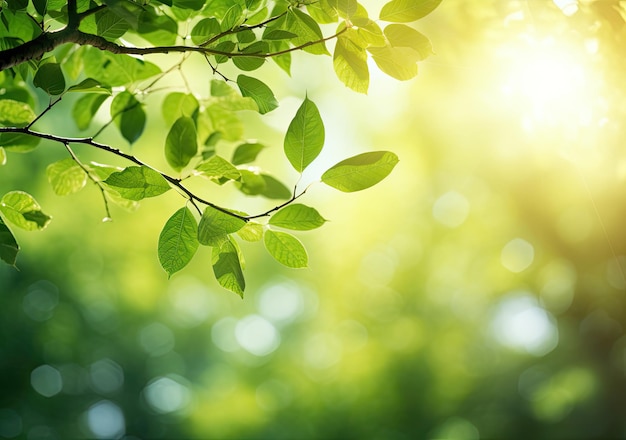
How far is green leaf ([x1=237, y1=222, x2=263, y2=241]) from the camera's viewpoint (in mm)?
566

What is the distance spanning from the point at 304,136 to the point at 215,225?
0.44ft

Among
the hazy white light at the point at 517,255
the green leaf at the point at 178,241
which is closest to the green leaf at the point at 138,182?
the green leaf at the point at 178,241

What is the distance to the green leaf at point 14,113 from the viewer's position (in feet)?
2.13

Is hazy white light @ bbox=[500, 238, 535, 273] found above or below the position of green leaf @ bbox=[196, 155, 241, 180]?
below

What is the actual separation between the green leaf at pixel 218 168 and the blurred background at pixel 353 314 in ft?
A: 11.7

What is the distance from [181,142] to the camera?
0.61 metres

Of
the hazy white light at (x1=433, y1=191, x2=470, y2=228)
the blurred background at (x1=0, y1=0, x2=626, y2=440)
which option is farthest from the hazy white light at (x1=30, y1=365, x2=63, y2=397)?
the hazy white light at (x1=433, y1=191, x2=470, y2=228)

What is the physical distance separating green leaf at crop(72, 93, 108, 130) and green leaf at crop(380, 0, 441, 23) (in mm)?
451

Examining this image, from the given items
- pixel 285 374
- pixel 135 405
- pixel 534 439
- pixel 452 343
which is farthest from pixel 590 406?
pixel 135 405

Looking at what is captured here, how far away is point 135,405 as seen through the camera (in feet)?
15.8

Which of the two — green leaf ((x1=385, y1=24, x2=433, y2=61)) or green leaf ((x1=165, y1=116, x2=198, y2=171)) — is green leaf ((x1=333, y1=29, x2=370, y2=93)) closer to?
green leaf ((x1=385, y1=24, x2=433, y2=61))

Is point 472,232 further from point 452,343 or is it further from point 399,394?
point 399,394

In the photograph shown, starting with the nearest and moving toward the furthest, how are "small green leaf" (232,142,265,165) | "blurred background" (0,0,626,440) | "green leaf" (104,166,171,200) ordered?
Result: 1. "green leaf" (104,166,171,200)
2. "small green leaf" (232,142,265,165)
3. "blurred background" (0,0,626,440)

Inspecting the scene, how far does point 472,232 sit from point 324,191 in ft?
4.85
